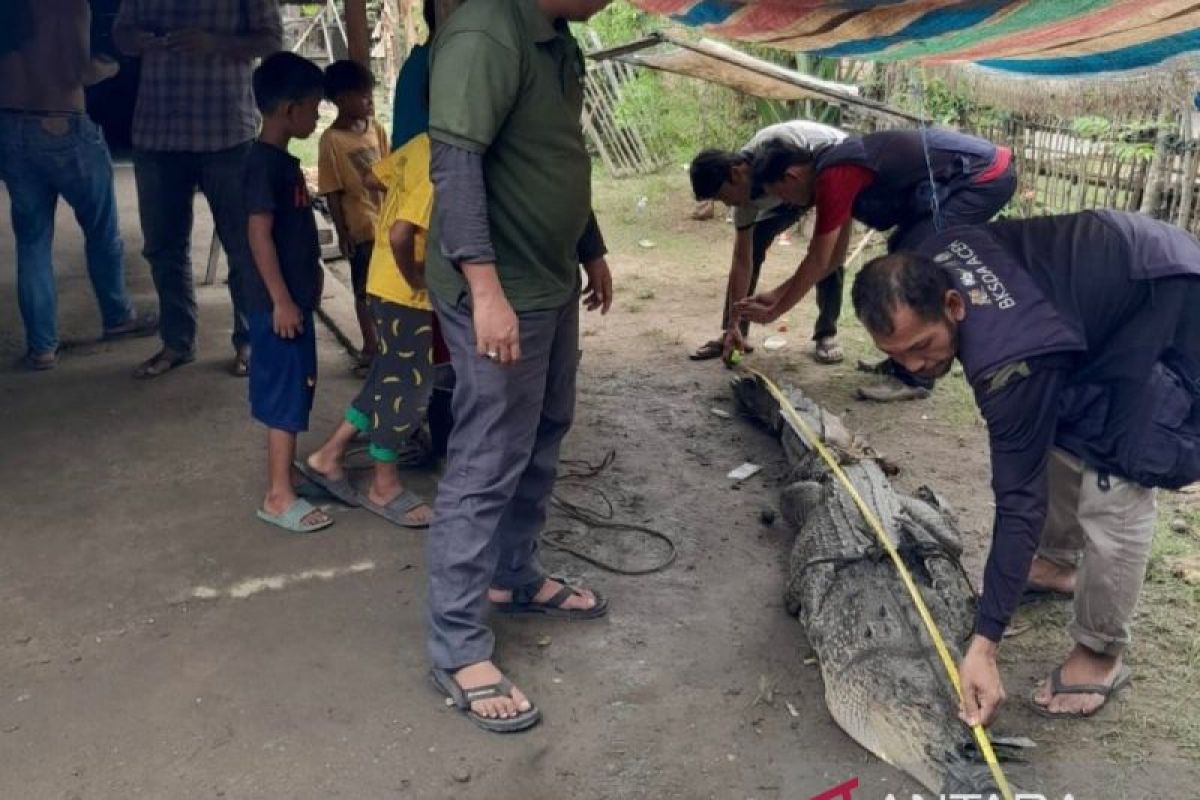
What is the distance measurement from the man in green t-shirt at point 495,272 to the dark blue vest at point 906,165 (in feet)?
5.88

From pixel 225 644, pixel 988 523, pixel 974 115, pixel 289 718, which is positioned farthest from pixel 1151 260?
pixel 974 115

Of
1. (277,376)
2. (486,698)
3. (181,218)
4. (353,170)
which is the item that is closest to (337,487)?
(277,376)

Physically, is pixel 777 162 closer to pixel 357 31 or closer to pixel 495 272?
pixel 495 272

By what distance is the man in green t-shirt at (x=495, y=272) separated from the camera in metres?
2.34

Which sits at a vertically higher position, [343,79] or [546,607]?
[343,79]

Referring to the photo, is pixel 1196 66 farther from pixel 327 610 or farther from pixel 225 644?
pixel 225 644

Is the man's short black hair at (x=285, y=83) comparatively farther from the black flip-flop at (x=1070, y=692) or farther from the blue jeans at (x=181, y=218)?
the black flip-flop at (x=1070, y=692)

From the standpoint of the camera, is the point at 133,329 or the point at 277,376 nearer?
the point at 277,376

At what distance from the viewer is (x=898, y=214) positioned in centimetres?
421

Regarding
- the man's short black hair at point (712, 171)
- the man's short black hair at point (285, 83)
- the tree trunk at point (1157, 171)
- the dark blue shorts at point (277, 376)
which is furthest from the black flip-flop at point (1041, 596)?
the tree trunk at point (1157, 171)

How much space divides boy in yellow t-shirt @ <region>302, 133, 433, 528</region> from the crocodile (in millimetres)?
1348

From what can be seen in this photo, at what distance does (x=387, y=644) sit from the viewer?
9.87 ft

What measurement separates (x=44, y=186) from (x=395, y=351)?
2642mm

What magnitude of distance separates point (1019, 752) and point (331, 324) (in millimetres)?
4278
